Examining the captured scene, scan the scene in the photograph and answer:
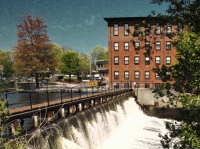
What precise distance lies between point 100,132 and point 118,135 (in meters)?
3.31

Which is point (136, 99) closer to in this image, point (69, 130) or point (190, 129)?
point (69, 130)

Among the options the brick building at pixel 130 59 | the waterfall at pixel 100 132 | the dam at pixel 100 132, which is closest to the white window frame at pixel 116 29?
the brick building at pixel 130 59

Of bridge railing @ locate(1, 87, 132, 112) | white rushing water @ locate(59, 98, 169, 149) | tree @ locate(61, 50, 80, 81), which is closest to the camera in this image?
bridge railing @ locate(1, 87, 132, 112)

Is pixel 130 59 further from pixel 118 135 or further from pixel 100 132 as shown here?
pixel 100 132

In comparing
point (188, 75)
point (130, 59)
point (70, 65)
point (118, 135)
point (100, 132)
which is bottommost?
point (118, 135)

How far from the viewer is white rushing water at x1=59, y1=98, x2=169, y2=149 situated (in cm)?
1444

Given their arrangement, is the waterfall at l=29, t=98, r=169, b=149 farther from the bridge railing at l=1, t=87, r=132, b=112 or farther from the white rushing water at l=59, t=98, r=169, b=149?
the bridge railing at l=1, t=87, r=132, b=112

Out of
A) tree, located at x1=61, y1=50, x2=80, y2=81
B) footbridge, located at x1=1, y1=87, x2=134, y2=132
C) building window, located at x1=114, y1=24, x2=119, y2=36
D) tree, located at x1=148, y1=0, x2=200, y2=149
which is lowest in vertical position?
footbridge, located at x1=1, y1=87, x2=134, y2=132

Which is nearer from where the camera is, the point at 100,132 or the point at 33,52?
the point at 100,132

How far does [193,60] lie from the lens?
6.03 meters

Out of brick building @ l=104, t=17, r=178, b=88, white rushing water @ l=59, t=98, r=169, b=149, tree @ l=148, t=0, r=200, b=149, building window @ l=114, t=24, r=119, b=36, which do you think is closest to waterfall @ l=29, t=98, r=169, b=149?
white rushing water @ l=59, t=98, r=169, b=149

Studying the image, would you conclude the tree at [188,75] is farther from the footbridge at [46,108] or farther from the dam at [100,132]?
the dam at [100,132]

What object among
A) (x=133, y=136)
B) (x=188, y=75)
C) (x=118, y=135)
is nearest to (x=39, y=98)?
(x=118, y=135)

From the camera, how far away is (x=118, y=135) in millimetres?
20625
